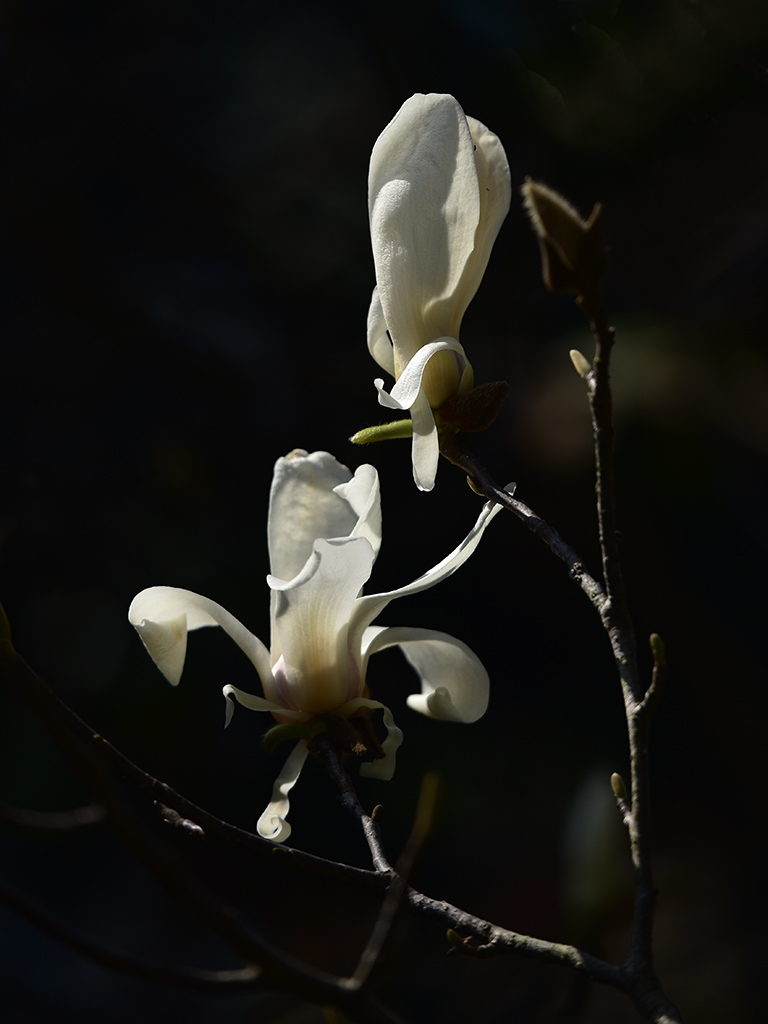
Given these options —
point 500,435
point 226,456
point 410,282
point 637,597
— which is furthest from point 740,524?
point 410,282

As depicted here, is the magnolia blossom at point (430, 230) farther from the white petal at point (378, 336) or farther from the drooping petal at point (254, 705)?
the drooping petal at point (254, 705)

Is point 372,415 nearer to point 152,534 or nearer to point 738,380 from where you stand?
point 152,534

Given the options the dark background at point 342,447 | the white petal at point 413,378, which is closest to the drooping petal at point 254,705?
the white petal at point 413,378

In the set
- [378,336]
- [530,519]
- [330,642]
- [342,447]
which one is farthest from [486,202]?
[342,447]

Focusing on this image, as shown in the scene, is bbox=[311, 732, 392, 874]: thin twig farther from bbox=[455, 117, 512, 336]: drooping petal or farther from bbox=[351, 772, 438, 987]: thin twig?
bbox=[455, 117, 512, 336]: drooping petal

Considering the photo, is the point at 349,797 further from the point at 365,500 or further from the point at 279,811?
the point at 365,500

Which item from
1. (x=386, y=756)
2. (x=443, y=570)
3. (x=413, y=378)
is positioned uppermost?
(x=413, y=378)
